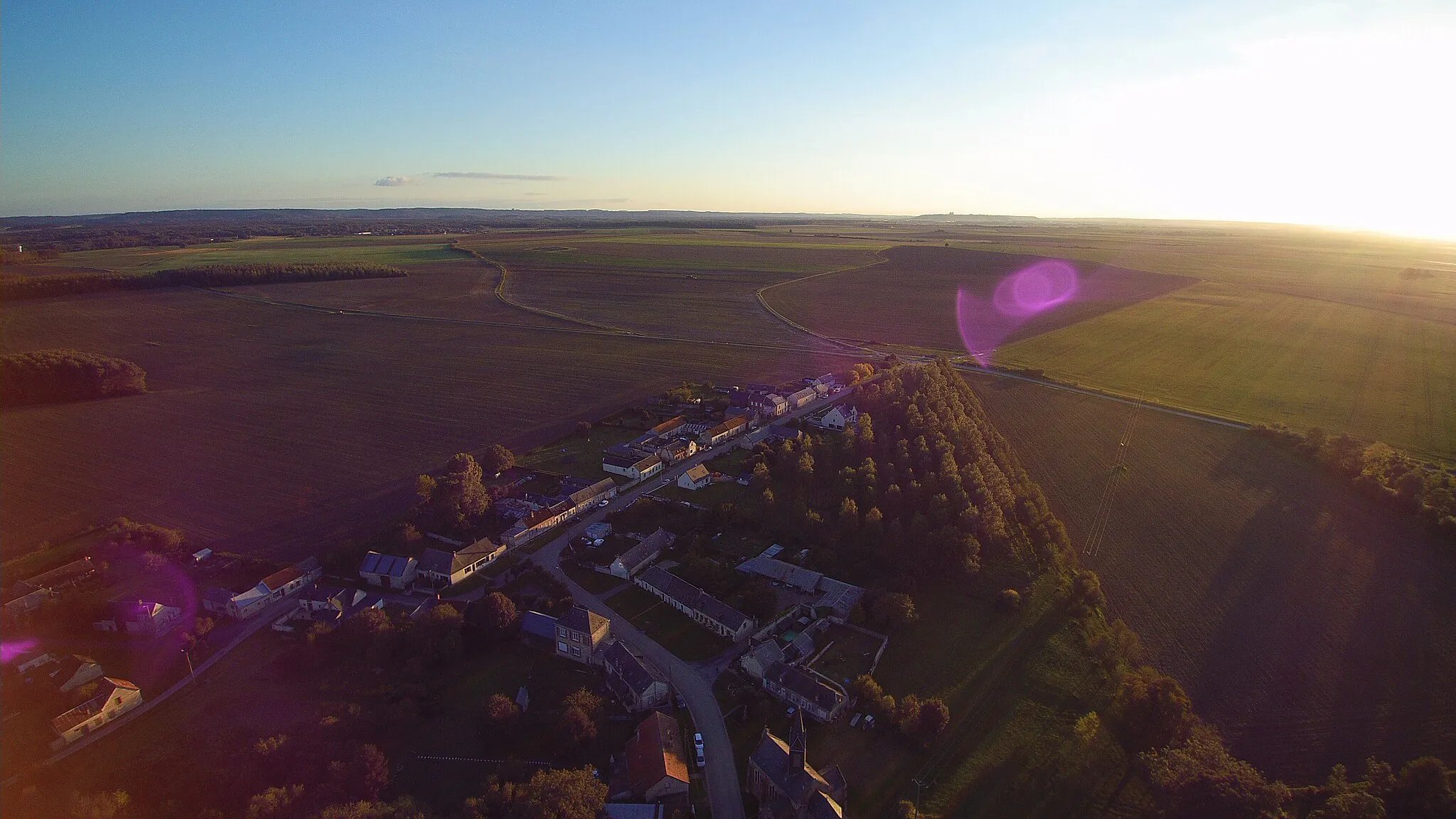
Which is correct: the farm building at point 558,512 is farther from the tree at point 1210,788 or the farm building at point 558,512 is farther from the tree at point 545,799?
the tree at point 1210,788

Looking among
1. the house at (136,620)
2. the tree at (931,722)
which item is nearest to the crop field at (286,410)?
the house at (136,620)

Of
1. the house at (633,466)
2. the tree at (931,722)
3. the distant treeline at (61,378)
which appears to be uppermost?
the distant treeline at (61,378)

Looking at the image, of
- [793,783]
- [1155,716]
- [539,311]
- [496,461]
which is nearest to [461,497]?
[496,461]

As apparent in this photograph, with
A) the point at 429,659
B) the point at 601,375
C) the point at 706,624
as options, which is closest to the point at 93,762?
the point at 429,659

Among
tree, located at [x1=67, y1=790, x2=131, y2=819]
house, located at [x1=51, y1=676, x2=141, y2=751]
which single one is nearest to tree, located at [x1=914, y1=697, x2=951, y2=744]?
tree, located at [x1=67, y1=790, x2=131, y2=819]

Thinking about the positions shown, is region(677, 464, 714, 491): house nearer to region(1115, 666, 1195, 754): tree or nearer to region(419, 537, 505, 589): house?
region(419, 537, 505, 589): house
